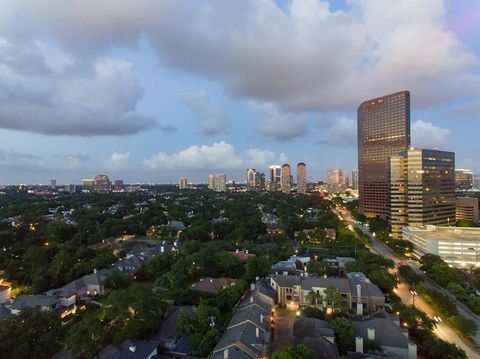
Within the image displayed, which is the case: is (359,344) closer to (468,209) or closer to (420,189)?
(420,189)

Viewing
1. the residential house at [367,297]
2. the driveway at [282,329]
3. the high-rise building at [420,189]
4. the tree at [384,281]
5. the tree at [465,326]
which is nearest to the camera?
the driveway at [282,329]

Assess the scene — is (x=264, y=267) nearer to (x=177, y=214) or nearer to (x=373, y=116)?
(x=177, y=214)

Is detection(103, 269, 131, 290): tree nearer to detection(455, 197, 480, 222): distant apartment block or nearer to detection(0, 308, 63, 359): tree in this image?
detection(0, 308, 63, 359): tree

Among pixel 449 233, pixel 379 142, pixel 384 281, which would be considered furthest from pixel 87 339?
pixel 379 142

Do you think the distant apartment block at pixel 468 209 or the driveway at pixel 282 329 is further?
the distant apartment block at pixel 468 209

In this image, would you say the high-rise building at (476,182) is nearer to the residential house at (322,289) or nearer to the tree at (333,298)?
the residential house at (322,289)

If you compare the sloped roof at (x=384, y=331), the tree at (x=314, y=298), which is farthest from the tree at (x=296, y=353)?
the tree at (x=314, y=298)

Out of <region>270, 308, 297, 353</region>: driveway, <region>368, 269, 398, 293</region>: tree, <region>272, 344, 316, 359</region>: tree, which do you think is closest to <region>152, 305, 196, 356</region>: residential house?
<region>270, 308, 297, 353</region>: driveway
